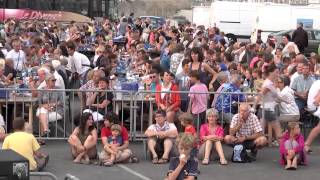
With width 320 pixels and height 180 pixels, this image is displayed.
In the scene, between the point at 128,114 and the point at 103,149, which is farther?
the point at 128,114

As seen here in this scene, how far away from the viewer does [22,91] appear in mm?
12359

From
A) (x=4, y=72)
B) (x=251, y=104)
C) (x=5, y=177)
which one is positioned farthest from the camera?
(x=4, y=72)

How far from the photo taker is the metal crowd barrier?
1234 centimetres

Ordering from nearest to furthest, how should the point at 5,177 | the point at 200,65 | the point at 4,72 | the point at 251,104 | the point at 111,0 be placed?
1. the point at 5,177
2. the point at 251,104
3. the point at 200,65
4. the point at 4,72
5. the point at 111,0

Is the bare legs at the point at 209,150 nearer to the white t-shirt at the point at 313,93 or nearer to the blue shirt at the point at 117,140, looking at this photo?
the blue shirt at the point at 117,140

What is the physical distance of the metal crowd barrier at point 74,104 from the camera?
12344 millimetres

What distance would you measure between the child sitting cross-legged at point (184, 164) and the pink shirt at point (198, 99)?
3.73m

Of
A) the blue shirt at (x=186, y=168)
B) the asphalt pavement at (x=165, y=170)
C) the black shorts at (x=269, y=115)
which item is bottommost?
the asphalt pavement at (x=165, y=170)

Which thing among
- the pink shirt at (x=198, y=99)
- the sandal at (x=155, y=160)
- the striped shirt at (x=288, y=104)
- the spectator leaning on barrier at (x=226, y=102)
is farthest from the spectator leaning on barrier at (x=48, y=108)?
the striped shirt at (x=288, y=104)

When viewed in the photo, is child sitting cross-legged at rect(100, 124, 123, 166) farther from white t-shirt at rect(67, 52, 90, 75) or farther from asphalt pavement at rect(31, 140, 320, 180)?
white t-shirt at rect(67, 52, 90, 75)

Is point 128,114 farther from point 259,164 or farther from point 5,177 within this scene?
point 5,177

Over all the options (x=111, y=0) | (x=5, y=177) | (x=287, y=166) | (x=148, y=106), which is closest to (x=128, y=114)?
(x=148, y=106)

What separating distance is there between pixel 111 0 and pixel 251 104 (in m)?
34.4

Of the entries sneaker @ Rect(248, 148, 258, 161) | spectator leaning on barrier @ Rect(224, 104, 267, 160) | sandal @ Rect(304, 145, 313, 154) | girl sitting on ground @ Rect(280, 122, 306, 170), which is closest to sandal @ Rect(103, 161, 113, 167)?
spectator leaning on barrier @ Rect(224, 104, 267, 160)
